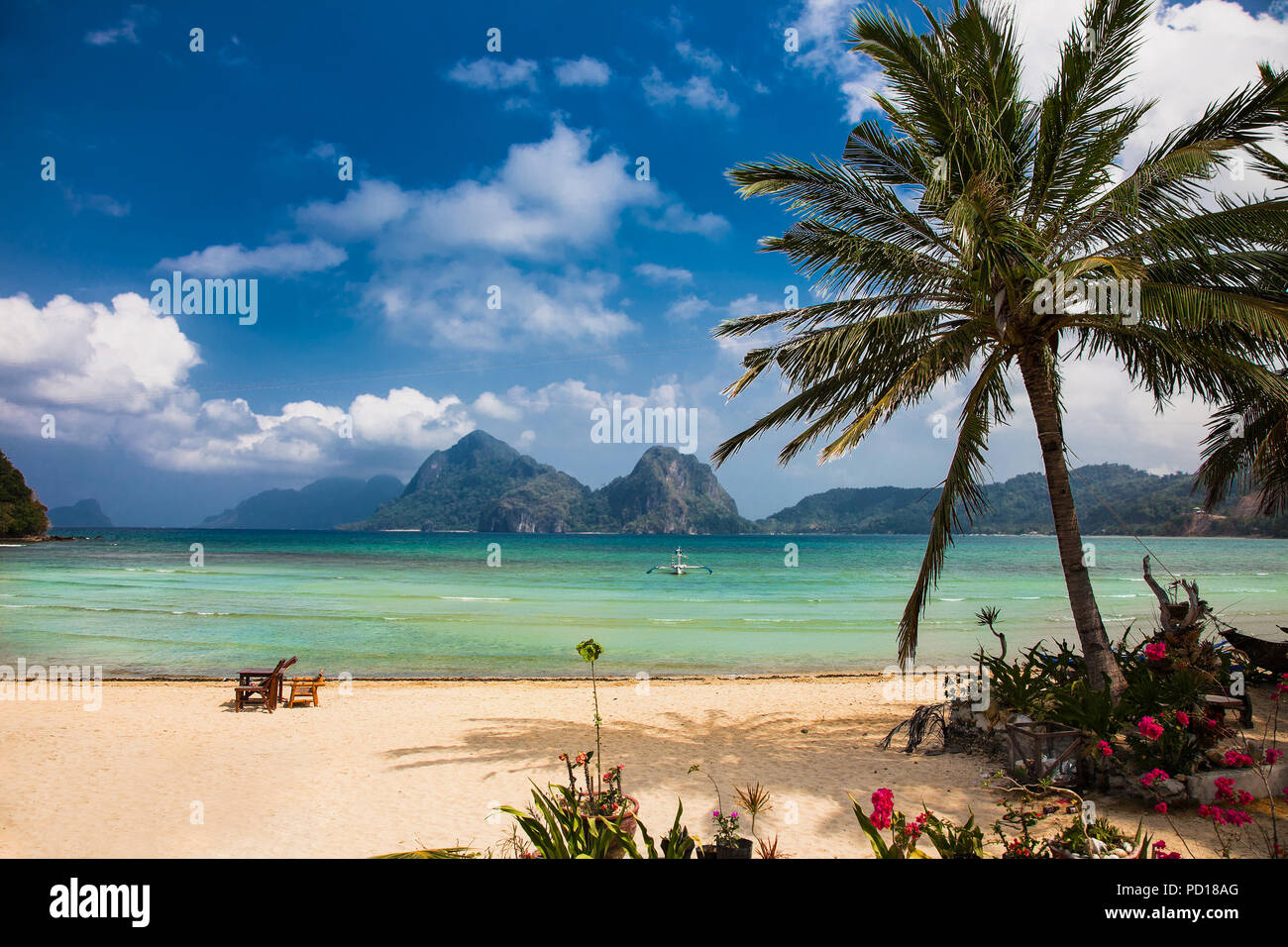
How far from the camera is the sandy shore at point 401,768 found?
5707 mm

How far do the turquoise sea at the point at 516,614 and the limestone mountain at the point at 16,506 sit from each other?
899 inches

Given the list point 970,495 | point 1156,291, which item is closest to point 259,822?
point 970,495

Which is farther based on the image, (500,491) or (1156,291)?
(500,491)

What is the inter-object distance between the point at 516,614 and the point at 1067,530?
72.0ft

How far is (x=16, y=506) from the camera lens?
225 feet

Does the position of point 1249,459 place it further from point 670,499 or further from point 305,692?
point 670,499

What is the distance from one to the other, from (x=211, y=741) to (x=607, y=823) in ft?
25.9

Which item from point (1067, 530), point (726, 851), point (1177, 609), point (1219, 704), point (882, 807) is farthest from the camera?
point (1177, 609)

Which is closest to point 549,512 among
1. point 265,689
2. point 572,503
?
point 572,503

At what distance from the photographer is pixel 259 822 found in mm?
6020

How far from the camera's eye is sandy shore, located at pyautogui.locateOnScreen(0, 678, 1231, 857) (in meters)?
5.71

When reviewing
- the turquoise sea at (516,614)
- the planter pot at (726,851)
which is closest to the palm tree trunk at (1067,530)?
the planter pot at (726,851)

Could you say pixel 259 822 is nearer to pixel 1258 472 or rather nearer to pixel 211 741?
pixel 211 741

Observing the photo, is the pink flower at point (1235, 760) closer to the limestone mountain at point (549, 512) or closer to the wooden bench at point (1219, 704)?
the wooden bench at point (1219, 704)
